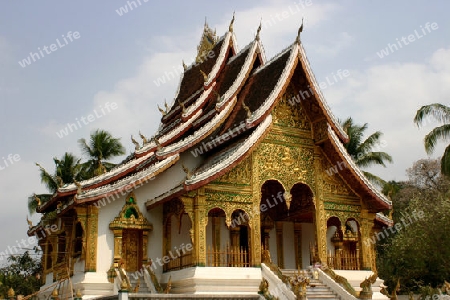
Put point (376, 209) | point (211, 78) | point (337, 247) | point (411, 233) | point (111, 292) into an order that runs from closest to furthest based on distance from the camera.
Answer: point (111, 292) → point (376, 209) → point (337, 247) → point (211, 78) → point (411, 233)

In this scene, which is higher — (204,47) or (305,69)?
(204,47)

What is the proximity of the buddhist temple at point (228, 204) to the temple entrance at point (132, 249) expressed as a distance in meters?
0.02

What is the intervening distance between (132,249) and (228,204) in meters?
2.67

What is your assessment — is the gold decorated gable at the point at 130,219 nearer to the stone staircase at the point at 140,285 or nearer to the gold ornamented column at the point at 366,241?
the stone staircase at the point at 140,285

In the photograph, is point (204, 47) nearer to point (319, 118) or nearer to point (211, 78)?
point (211, 78)

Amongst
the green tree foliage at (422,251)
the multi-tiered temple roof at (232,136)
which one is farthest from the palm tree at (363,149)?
the multi-tiered temple roof at (232,136)

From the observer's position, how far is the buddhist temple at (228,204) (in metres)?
Answer: 11.9

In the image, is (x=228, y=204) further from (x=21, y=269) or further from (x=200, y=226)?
(x=21, y=269)

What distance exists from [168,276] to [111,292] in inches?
50.8

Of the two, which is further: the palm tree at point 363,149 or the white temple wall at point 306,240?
the palm tree at point 363,149

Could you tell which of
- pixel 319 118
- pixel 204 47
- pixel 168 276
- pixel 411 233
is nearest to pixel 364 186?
pixel 319 118

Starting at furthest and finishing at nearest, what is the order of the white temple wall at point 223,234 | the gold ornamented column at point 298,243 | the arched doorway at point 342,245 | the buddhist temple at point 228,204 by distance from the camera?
1. the gold ornamented column at point 298,243
2. the white temple wall at point 223,234
3. the arched doorway at point 342,245
4. the buddhist temple at point 228,204

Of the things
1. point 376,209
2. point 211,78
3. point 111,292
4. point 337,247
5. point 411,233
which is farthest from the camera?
point 411,233

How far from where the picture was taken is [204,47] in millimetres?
20078
